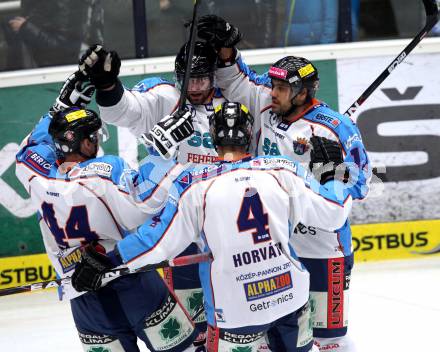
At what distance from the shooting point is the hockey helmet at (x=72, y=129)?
3438 millimetres

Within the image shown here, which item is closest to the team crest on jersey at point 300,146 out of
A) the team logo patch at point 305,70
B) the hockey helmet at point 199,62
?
the team logo patch at point 305,70

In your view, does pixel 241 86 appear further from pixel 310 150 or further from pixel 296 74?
pixel 310 150

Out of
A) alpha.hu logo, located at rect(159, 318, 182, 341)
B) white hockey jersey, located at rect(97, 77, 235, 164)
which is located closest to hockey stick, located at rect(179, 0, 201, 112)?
white hockey jersey, located at rect(97, 77, 235, 164)

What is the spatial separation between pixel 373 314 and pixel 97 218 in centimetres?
221

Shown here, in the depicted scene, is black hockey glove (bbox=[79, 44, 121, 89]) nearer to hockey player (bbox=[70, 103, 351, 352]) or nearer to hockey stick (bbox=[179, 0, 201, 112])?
hockey stick (bbox=[179, 0, 201, 112])

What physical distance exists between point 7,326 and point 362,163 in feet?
8.20

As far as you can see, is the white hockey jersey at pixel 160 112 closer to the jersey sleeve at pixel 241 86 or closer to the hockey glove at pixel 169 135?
the jersey sleeve at pixel 241 86

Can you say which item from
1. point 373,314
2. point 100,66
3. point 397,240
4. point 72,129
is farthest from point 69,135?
point 397,240

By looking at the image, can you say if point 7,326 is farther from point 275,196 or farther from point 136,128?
point 275,196

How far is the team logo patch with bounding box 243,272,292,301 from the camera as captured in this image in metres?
3.16

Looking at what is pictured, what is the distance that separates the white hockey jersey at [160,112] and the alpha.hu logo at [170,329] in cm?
84

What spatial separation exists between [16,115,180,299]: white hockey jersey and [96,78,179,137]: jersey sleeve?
537 mm

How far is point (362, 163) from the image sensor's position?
3.79m

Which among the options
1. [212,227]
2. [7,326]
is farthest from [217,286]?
[7,326]
